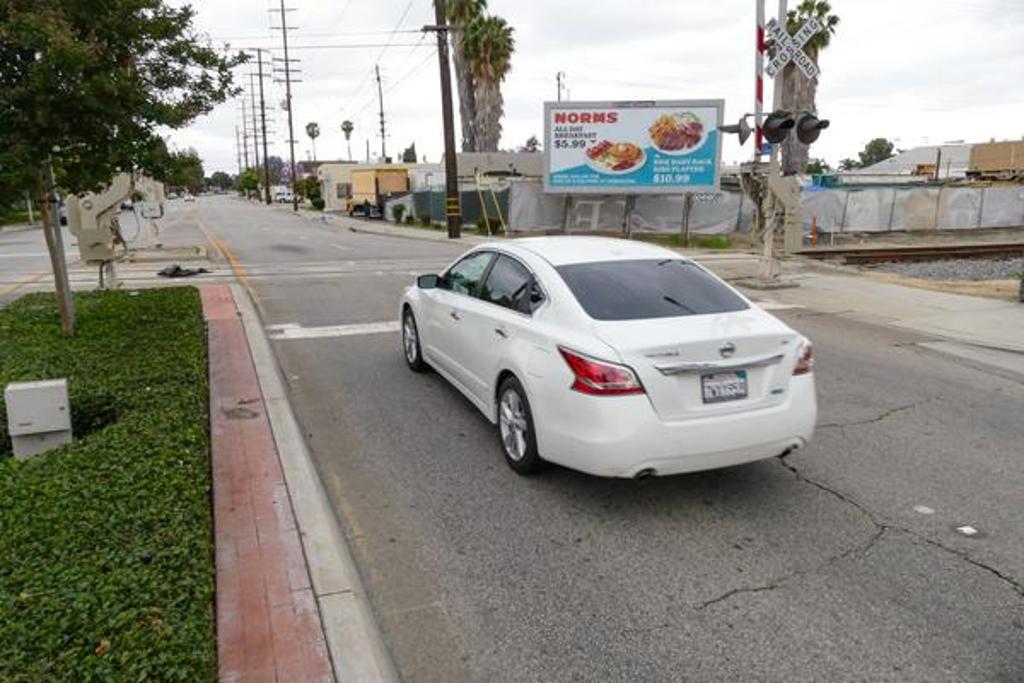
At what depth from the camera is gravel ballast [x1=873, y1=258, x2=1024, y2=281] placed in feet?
58.6

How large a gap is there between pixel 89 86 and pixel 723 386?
18.7 feet

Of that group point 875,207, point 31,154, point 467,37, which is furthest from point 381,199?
point 31,154

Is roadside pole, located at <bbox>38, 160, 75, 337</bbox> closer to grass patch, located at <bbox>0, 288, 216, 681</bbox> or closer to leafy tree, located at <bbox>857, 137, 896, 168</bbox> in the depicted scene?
grass patch, located at <bbox>0, 288, 216, 681</bbox>

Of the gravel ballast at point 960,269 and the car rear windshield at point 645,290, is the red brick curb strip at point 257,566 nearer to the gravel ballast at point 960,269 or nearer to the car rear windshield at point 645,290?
the car rear windshield at point 645,290

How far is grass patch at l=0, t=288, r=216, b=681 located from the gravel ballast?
17.3m

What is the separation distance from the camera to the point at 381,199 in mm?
45281

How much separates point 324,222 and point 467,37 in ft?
46.1

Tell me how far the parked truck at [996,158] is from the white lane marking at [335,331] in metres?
56.5

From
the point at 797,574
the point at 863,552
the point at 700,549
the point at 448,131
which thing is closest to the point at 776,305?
the point at 863,552

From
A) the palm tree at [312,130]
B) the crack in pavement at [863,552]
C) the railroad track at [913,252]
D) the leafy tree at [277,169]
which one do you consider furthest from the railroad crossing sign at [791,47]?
the leafy tree at [277,169]

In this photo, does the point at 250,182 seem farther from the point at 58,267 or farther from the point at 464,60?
the point at 58,267

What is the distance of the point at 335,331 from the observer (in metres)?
10.2

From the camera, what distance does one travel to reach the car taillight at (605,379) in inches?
170

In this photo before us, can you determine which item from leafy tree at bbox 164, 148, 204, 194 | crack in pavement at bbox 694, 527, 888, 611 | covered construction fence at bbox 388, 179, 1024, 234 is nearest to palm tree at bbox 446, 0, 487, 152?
covered construction fence at bbox 388, 179, 1024, 234
